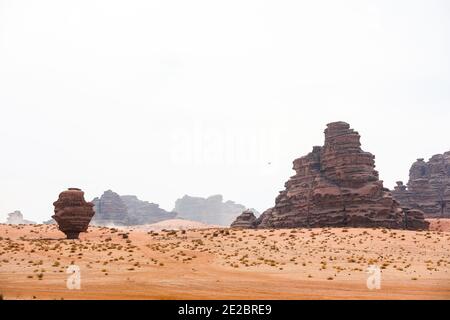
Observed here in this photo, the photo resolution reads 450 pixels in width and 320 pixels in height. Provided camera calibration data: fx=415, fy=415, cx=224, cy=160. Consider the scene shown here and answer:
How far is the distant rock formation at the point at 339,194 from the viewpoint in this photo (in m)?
62.2

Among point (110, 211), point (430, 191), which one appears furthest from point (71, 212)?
point (110, 211)

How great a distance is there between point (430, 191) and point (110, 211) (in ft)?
315

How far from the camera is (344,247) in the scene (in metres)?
40.8

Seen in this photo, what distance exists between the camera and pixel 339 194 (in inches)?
2532

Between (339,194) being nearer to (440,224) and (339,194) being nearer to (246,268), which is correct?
(440,224)

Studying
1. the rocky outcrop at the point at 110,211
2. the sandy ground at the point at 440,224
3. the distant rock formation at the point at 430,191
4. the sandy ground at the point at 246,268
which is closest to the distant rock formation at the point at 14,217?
the rocky outcrop at the point at 110,211

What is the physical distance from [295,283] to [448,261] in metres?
18.1

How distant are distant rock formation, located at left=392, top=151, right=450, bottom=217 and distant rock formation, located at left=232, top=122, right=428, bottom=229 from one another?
30.5 m

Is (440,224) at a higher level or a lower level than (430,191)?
lower

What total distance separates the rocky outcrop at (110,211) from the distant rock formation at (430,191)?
8577cm

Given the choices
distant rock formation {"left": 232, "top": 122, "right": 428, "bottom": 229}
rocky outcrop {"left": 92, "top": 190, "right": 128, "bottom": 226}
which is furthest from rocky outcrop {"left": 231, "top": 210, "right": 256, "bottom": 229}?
rocky outcrop {"left": 92, "top": 190, "right": 128, "bottom": 226}

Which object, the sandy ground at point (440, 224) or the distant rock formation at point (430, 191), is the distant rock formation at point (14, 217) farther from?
the sandy ground at point (440, 224)

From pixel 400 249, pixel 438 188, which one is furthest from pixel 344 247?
pixel 438 188
